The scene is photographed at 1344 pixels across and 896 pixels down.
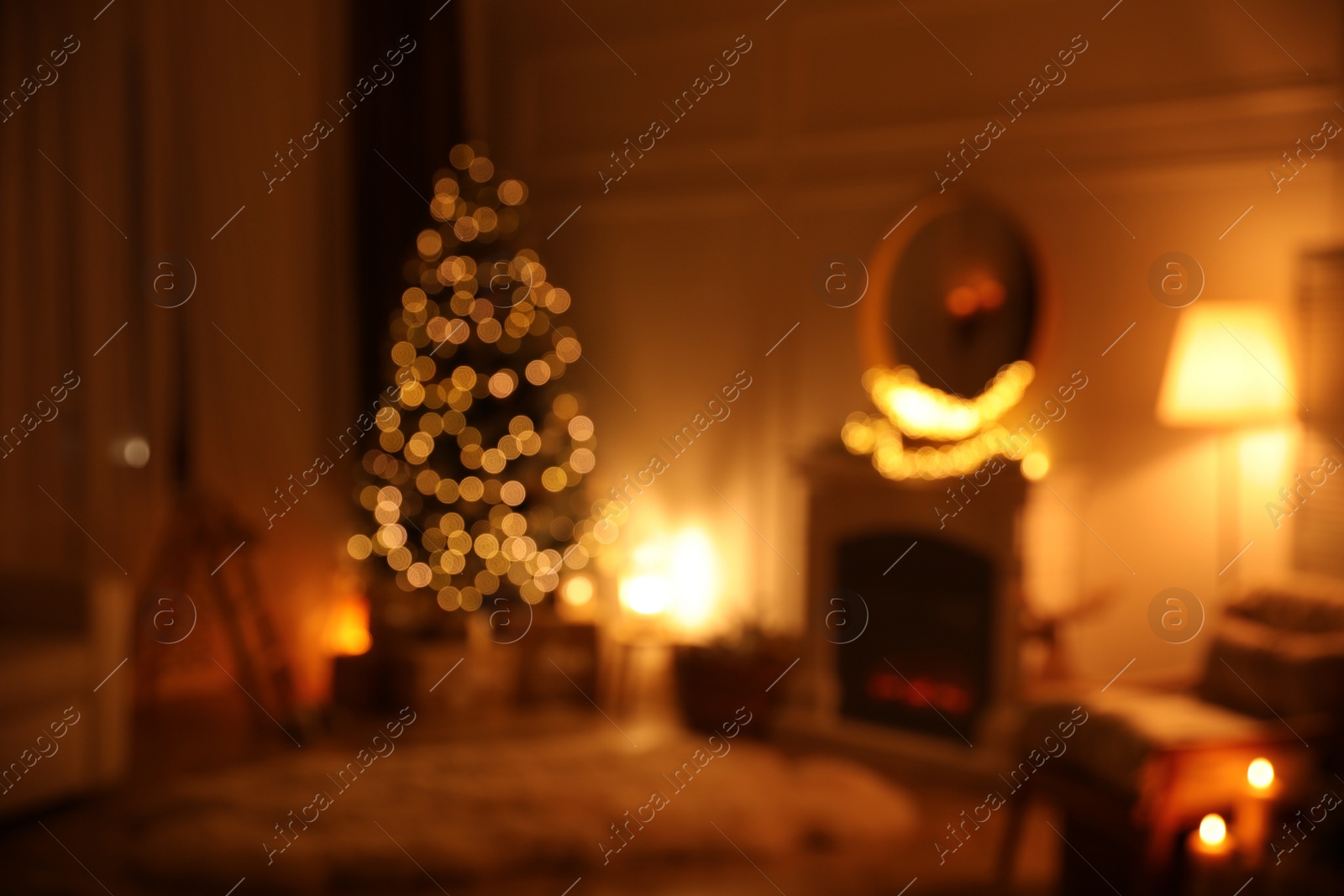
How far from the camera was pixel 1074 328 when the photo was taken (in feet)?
13.5

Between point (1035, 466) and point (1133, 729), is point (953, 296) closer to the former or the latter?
point (1035, 466)

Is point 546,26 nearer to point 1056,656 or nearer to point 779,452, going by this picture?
point 779,452

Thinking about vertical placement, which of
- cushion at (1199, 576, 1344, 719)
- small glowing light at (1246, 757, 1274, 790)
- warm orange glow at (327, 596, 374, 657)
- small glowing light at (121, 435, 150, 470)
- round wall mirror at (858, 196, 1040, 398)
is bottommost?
small glowing light at (1246, 757, 1274, 790)

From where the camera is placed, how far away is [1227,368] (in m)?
3.51

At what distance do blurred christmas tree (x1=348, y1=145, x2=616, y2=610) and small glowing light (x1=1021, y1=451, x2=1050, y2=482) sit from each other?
1969 mm

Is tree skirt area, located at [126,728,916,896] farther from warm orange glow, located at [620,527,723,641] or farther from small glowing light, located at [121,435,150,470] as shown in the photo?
small glowing light, located at [121,435,150,470]

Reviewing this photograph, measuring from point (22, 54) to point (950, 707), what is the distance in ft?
14.2

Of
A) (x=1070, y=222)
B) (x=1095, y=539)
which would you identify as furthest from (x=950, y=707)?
(x=1070, y=222)

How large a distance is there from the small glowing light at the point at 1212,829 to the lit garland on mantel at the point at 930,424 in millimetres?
1554

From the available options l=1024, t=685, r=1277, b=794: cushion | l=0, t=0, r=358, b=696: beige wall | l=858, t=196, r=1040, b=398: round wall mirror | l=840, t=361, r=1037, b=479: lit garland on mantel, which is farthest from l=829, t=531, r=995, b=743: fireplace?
l=0, t=0, r=358, b=696: beige wall

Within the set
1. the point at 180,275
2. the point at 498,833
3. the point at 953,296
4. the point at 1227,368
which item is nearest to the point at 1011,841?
the point at 498,833

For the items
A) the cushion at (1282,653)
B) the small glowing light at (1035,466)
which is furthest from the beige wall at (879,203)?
the cushion at (1282,653)

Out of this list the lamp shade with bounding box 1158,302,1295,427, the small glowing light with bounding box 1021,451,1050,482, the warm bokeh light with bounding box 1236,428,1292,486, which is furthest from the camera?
the small glowing light with bounding box 1021,451,1050,482

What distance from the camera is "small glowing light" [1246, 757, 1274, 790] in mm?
2729
